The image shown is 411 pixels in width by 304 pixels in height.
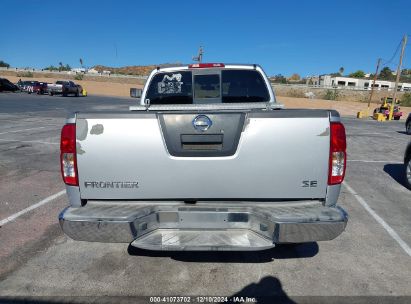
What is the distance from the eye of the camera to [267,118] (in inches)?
105

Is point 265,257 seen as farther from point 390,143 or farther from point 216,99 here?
point 390,143

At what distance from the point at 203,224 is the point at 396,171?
6974 millimetres

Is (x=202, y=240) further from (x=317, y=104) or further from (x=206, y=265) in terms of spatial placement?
(x=317, y=104)

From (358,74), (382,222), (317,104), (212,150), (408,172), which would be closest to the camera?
(212,150)

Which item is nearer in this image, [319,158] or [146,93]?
[319,158]

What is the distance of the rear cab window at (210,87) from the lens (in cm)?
431

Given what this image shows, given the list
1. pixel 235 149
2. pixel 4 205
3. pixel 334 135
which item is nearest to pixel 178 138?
pixel 235 149

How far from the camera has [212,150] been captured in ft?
8.81

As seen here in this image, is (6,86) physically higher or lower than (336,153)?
lower

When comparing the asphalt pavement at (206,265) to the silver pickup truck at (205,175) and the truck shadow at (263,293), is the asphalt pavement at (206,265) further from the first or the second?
the silver pickup truck at (205,175)

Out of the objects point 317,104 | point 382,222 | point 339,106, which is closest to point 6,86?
point 382,222

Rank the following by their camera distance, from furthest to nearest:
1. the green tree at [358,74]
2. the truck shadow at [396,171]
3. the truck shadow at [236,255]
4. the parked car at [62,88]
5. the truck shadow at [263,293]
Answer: the green tree at [358,74], the parked car at [62,88], the truck shadow at [396,171], the truck shadow at [236,255], the truck shadow at [263,293]

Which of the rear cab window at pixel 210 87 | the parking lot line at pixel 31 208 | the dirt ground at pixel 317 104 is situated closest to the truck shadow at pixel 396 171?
the rear cab window at pixel 210 87

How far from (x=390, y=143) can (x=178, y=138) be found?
12462mm
